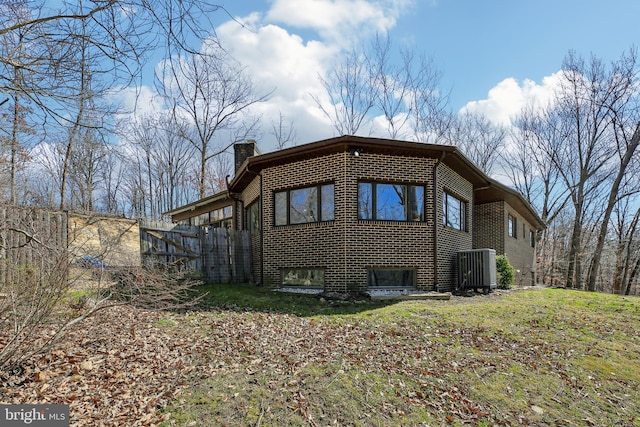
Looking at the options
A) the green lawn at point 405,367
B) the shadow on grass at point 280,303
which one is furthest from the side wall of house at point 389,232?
the green lawn at point 405,367

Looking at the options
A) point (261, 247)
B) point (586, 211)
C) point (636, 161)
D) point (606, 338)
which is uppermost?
point (636, 161)

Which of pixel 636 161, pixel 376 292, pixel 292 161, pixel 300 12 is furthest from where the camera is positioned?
pixel 636 161

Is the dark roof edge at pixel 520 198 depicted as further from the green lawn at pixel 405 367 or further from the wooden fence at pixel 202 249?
the wooden fence at pixel 202 249

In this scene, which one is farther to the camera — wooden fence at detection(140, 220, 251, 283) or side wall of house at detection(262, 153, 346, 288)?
wooden fence at detection(140, 220, 251, 283)

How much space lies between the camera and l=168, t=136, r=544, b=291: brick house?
32.0ft

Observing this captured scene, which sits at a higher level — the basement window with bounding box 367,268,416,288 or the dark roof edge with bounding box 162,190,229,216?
the dark roof edge with bounding box 162,190,229,216

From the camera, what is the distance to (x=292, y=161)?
424 inches

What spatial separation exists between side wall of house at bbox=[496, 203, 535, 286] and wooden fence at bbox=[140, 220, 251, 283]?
11.3 m

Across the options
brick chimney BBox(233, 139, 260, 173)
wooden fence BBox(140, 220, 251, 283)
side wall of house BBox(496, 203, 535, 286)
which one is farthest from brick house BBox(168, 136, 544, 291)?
side wall of house BBox(496, 203, 535, 286)

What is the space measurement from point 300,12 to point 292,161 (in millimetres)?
8135

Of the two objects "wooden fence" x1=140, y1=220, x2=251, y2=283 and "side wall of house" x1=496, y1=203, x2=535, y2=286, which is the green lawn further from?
"side wall of house" x1=496, y1=203, x2=535, y2=286

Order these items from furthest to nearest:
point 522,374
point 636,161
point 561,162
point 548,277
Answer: point 548,277
point 561,162
point 636,161
point 522,374

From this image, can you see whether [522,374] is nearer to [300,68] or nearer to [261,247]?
[300,68]

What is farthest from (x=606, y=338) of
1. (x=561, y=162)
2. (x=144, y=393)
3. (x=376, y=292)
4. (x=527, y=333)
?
(x=561, y=162)
